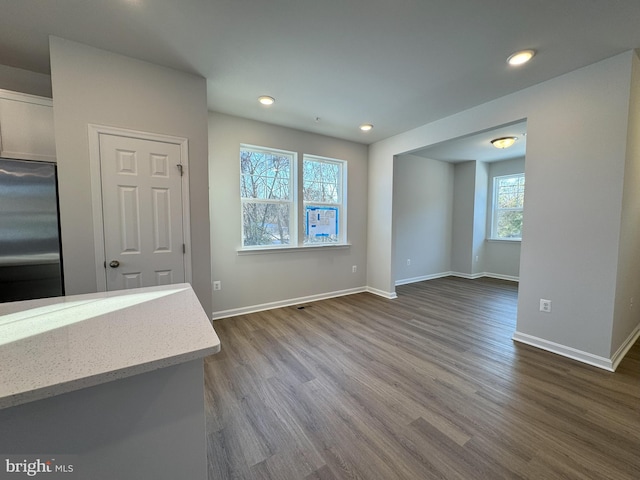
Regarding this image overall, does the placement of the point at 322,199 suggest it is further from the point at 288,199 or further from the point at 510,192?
the point at 510,192

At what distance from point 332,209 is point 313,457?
11.3 ft

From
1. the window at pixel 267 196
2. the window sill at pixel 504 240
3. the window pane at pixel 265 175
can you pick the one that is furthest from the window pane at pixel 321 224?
the window sill at pixel 504 240

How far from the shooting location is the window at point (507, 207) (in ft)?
Answer: 18.4

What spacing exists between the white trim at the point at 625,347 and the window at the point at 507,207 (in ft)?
9.71

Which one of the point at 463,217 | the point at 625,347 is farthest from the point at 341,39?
the point at 463,217

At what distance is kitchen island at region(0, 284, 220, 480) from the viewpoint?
0.65m

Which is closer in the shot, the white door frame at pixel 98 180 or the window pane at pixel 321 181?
the white door frame at pixel 98 180

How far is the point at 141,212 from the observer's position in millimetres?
2309

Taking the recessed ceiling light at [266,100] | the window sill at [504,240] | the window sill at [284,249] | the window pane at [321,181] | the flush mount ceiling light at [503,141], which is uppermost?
the recessed ceiling light at [266,100]

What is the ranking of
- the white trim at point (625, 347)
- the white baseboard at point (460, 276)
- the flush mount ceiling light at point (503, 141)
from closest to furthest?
the white trim at point (625, 347)
the flush mount ceiling light at point (503, 141)
the white baseboard at point (460, 276)

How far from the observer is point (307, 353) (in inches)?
100

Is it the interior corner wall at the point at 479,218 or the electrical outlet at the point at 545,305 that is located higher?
the interior corner wall at the point at 479,218

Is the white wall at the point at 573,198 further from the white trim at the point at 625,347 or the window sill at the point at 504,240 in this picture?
the window sill at the point at 504,240

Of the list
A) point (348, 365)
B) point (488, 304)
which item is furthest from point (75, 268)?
point (488, 304)
